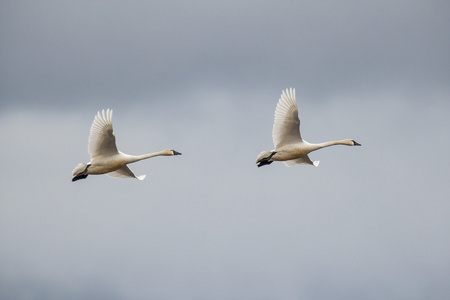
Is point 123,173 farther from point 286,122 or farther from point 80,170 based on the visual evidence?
point 286,122

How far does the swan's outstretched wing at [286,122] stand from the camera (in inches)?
2581

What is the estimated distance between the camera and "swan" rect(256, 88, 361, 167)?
65.6 m

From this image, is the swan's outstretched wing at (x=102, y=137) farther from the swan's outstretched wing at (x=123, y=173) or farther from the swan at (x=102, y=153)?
the swan's outstretched wing at (x=123, y=173)

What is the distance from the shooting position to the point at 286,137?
218 ft

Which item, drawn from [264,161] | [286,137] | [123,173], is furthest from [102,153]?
[286,137]

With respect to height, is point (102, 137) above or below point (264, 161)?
above

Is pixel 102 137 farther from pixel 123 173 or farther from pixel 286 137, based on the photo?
pixel 286 137

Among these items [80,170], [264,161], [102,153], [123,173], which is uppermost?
[102,153]

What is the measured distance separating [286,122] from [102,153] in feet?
29.8

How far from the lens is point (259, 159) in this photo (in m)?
66.5

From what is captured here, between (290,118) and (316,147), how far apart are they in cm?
210

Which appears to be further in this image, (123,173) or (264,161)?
(123,173)

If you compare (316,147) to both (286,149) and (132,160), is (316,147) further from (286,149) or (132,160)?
(132,160)

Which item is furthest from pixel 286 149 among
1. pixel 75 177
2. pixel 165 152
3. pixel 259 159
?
pixel 75 177
